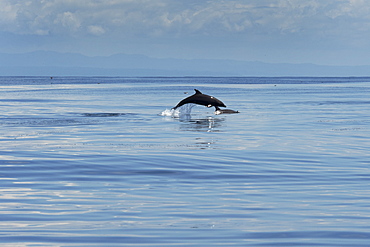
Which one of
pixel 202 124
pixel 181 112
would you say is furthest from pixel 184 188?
pixel 181 112

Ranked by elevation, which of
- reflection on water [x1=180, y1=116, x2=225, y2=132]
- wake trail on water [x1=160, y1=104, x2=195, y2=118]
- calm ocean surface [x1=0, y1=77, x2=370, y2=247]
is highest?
wake trail on water [x1=160, y1=104, x2=195, y2=118]

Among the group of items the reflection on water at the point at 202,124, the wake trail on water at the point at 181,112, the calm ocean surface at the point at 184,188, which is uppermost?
the wake trail on water at the point at 181,112

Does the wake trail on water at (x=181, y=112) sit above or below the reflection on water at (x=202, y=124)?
above

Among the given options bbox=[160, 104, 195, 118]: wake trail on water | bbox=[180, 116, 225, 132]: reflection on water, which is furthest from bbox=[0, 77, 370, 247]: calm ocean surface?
bbox=[160, 104, 195, 118]: wake trail on water

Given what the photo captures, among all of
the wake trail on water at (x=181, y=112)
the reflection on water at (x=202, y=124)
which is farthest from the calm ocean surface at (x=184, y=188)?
the wake trail on water at (x=181, y=112)

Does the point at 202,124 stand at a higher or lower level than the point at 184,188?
higher

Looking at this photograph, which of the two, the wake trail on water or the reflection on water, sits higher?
the wake trail on water

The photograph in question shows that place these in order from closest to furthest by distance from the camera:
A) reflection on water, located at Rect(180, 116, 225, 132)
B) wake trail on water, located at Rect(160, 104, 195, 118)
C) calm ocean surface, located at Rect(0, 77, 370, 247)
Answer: calm ocean surface, located at Rect(0, 77, 370, 247) < reflection on water, located at Rect(180, 116, 225, 132) < wake trail on water, located at Rect(160, 104, 195, 118)

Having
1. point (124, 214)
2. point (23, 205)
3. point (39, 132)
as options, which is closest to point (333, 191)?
point (124, 214)

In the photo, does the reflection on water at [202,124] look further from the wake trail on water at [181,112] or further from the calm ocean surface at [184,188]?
the wake trail on water at [181,112]

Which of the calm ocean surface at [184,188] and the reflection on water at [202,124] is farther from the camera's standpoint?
the reflection on water at [202,124]

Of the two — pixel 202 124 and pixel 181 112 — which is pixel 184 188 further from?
pixel 181 112

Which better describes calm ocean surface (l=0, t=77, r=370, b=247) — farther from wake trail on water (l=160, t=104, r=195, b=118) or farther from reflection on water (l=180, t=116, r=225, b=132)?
wake trail on water (l=160, t=104, r=195, b=118)

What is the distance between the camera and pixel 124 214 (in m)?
11.2
